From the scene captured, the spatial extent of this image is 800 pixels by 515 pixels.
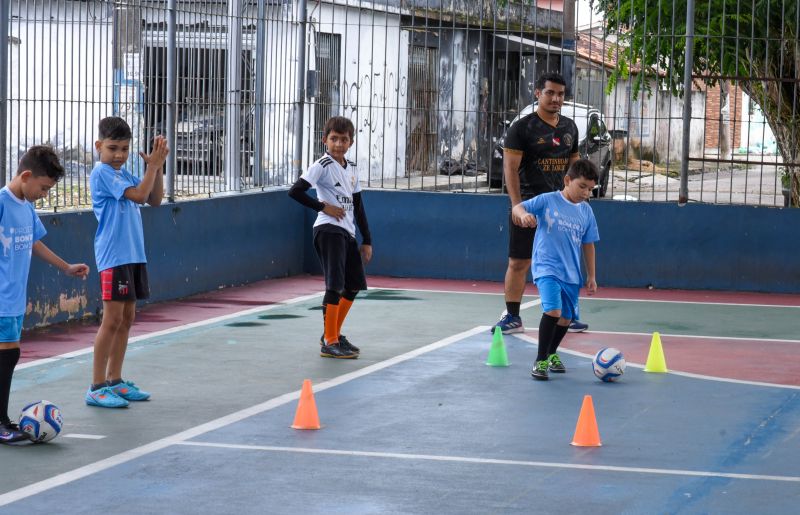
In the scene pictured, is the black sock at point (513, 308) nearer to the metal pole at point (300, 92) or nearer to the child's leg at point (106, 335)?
the child's leg at point (106, 335)

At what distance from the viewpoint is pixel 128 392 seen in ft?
28.5

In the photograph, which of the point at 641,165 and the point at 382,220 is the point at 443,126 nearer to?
the point at 382,220

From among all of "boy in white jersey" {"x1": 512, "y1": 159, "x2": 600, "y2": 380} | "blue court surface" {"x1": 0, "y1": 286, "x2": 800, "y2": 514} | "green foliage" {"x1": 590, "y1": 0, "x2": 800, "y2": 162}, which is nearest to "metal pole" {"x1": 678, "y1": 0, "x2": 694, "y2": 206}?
"green foliage" {"x1": 590, "y1": 0, "x2": 800, "y2": 162}

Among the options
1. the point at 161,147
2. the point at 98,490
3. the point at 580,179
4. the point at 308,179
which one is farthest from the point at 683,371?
the point at 98,490

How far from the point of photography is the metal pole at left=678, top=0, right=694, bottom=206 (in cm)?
1519

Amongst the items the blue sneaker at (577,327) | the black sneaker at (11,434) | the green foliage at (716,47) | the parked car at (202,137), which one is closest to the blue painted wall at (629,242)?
the green foliage at (716,47)

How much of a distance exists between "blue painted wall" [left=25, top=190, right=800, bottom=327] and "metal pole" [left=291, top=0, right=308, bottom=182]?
2.03ft

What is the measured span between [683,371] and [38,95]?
585 cm

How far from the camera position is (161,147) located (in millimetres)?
8453

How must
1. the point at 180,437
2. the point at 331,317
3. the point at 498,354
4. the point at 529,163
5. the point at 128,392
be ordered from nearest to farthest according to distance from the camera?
the point at 180,437 → the point at 128,392 → the point at 498,354 → the point at 331,317 → the point at 529,163

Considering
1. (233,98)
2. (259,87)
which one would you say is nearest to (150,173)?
(233,98)

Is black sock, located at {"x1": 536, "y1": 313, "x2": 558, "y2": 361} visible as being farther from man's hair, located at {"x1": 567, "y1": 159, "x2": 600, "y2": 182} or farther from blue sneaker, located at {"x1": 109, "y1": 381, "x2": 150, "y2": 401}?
blue sneaker, located at {"x1": 109, "y1": 381, "x2": 150, "y2": 401}

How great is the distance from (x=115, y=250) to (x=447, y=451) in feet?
8.60

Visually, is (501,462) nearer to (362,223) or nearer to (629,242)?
(362,223)
